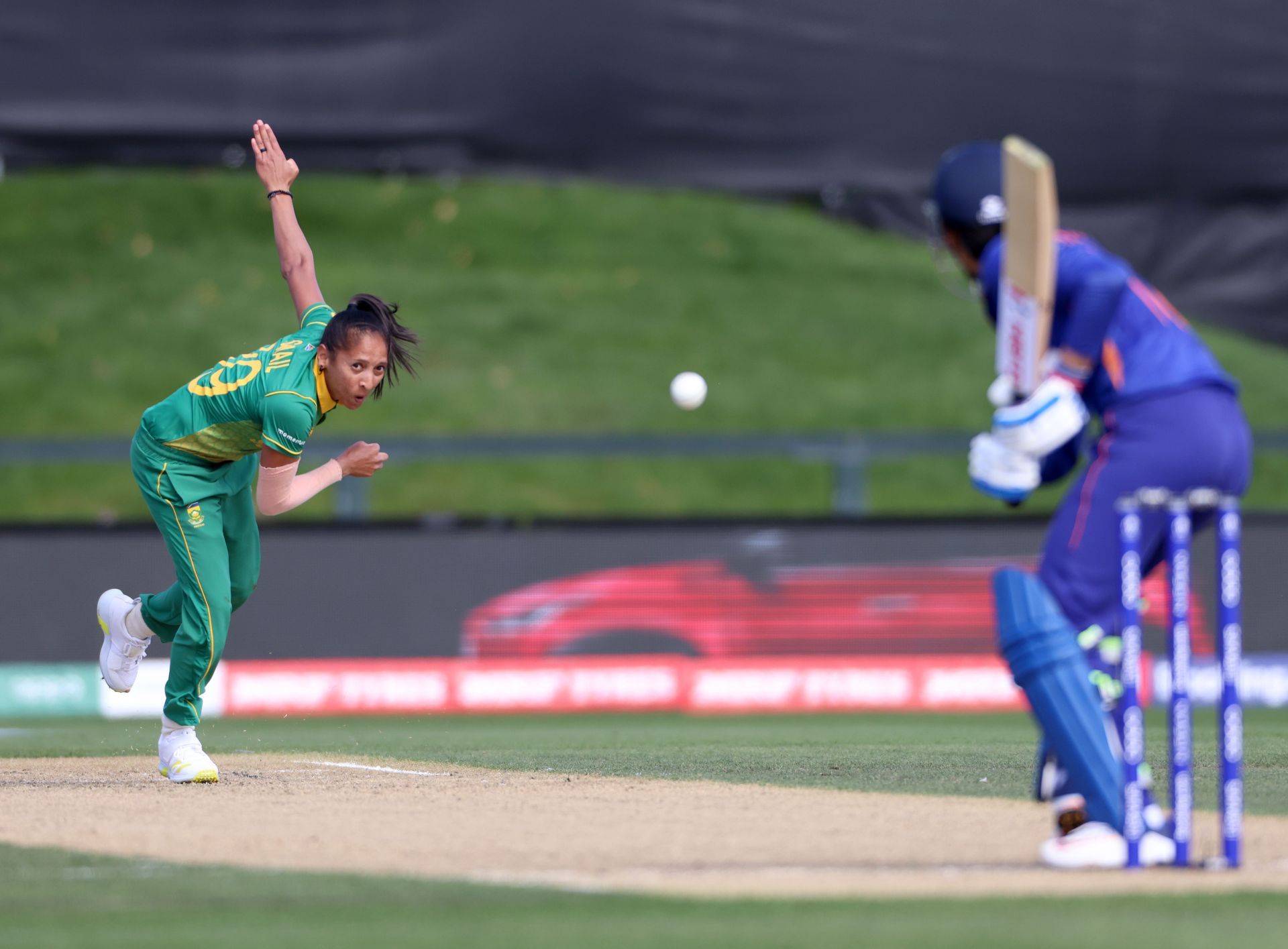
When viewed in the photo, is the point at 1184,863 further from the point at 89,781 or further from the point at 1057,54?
the point at 1057,54

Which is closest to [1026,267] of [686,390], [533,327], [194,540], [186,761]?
[194,540]

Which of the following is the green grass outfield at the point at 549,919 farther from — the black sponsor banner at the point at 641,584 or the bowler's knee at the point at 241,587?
the black sponsor banner at the point at 641,584

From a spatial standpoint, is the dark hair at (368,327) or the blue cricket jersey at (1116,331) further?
the dark hair at (368,327)

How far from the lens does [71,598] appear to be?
1396 centimetres

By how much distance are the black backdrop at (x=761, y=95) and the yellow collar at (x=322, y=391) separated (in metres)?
12.0

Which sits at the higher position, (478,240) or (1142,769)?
(478,240)

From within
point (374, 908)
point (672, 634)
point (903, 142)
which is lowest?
point (374, 908)

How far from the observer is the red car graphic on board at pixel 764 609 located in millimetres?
14211

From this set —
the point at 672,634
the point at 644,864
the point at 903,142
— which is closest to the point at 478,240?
the point at 903,142

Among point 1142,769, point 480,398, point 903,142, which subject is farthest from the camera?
point 480,398

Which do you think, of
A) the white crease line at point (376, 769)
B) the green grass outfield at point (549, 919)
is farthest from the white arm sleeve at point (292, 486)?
the green grass outfield at point (549, 919)

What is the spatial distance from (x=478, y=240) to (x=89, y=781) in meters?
20.0

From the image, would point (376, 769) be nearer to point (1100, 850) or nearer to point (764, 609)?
point (1100, 850)

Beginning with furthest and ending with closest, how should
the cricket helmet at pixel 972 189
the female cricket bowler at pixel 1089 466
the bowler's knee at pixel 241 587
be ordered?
1. the bowler's knee at pixel 241 587
2. the cricket helmet at pixel 972 189
3. the female cricket bowler at pixel 1089 466
